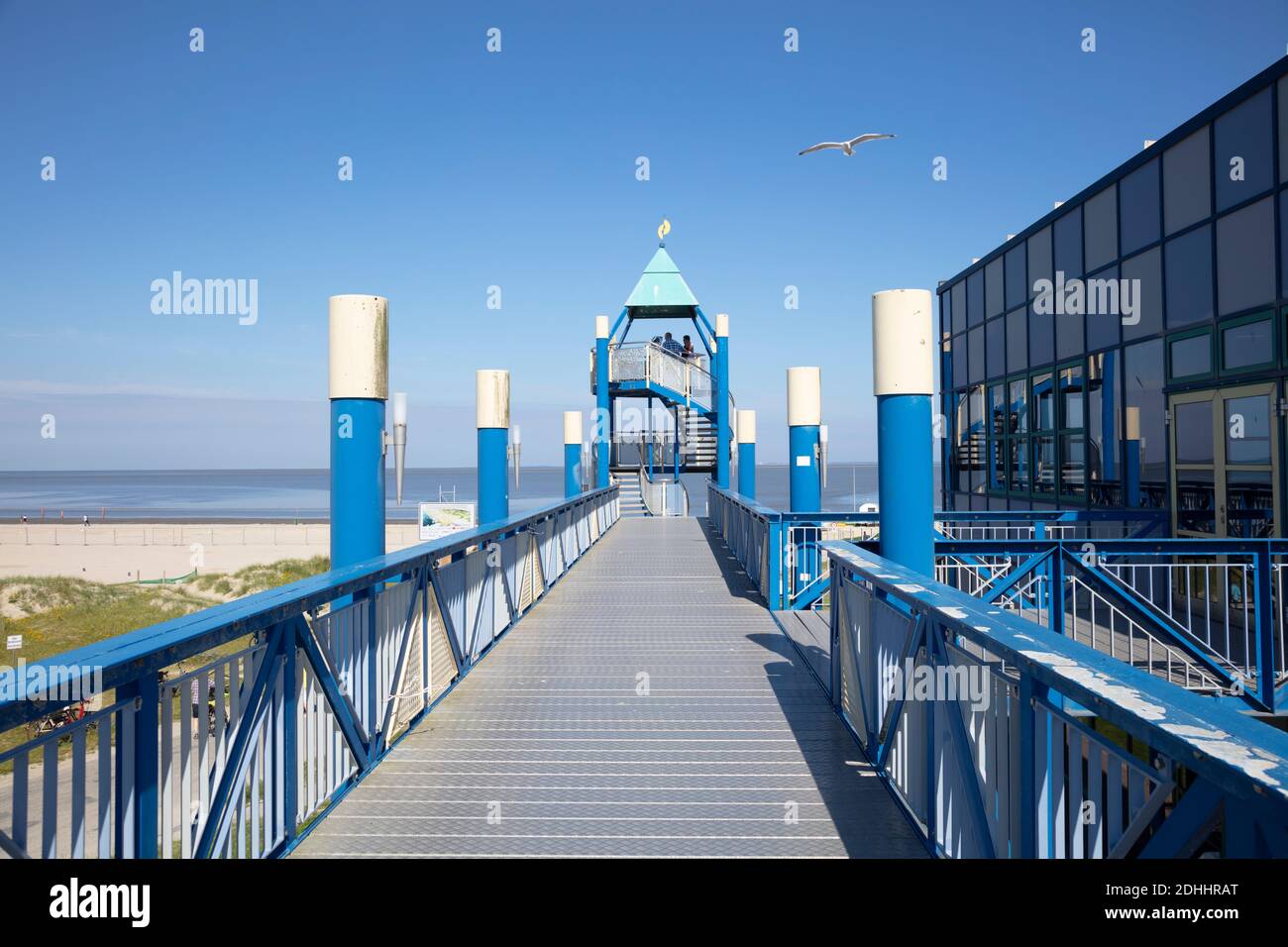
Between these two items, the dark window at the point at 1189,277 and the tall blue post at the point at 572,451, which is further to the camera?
the tall blue post at the point at 572,451

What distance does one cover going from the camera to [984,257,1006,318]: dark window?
1744cm

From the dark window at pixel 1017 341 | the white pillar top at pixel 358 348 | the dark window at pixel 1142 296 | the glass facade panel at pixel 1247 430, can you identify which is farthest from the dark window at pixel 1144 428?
the white pillar top at pixel 358 348

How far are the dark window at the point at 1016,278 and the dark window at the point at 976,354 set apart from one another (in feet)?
5.02

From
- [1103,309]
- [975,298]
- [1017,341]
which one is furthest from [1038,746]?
[975,298]

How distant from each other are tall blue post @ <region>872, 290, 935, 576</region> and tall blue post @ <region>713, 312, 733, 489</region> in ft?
60.3

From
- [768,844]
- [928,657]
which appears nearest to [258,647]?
[768,844]

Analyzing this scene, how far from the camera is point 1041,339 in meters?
15.5

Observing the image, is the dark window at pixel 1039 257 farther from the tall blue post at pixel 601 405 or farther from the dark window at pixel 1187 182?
the tall blue post at pixel 601 405

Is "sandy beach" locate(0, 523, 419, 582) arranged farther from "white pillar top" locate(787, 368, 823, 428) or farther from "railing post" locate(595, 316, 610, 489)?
"white pillar top" locate(787, 368, 823, 428)

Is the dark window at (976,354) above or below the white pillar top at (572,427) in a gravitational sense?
above

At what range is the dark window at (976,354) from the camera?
18500 mm

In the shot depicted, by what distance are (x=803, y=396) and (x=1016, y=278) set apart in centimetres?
644

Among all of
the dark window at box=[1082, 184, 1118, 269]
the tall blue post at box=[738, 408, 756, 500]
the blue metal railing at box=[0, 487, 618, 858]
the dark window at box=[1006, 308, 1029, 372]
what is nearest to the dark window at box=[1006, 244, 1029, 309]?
the dark window at box=[1006, 308, 1029, 372]
